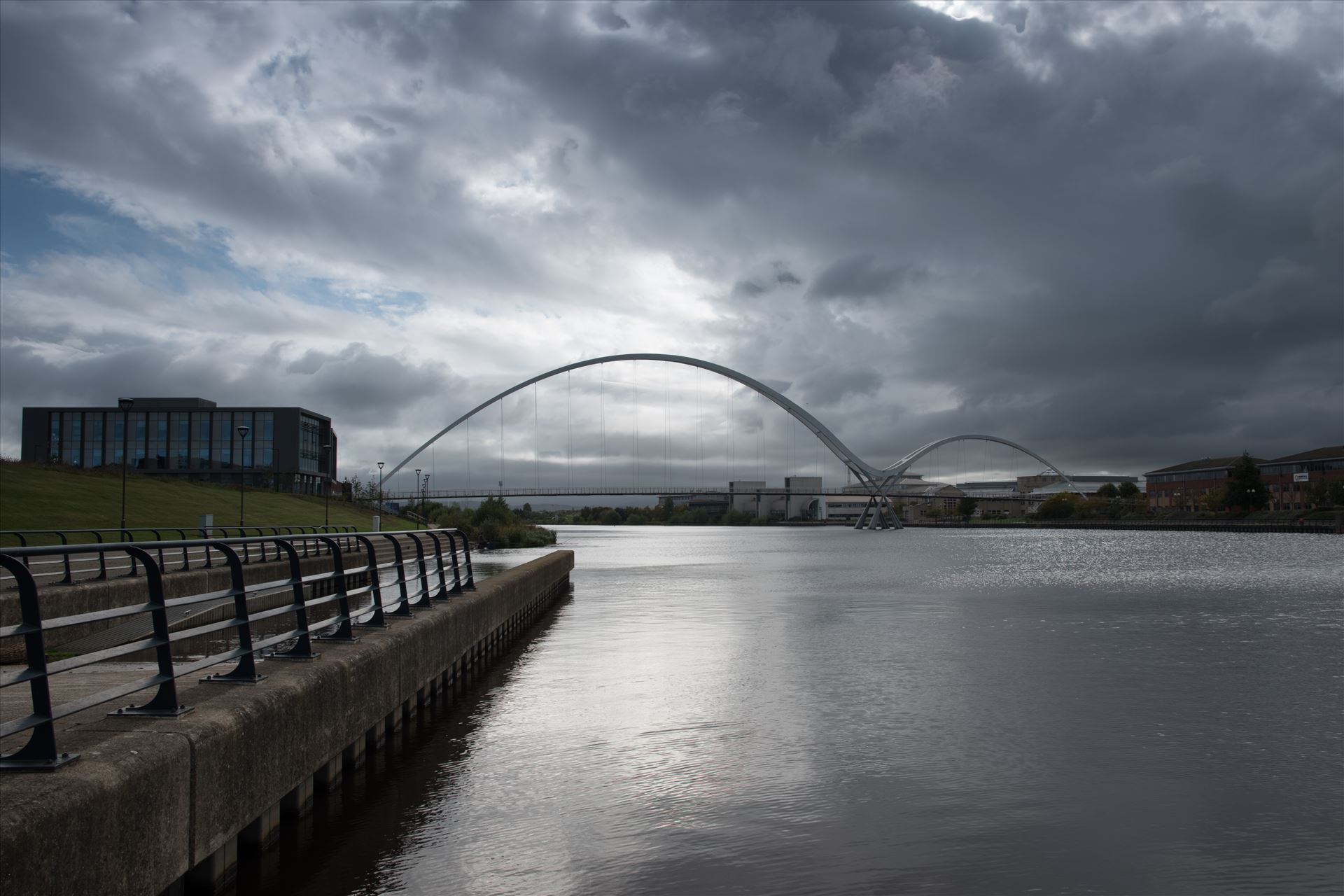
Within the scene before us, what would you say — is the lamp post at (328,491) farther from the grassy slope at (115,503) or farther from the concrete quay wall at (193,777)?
the concrete quay wall at (193,777)

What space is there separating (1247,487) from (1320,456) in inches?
819

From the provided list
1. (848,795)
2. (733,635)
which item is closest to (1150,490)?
(733,635)

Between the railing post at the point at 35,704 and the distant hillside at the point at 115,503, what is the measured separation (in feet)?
121

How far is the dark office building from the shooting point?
102625mm

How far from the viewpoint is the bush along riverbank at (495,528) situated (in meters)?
80.4

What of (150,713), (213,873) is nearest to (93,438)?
(213,873)

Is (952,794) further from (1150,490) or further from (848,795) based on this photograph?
(1150,490)

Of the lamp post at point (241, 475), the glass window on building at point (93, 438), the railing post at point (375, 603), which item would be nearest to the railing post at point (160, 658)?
the railing post at point (375, 603)

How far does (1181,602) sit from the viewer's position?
32719 millimetres

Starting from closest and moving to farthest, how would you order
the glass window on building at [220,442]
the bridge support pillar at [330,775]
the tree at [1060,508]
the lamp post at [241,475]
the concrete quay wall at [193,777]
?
the concrete quay wall at [193,777]
the bridge support pillar at [330,775]
the lamp post at [241,475]
the glass window on building at [220,442]
the tree at [1060,508]

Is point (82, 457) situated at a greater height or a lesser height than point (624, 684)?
greater

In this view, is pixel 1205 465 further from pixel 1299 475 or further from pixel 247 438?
pixel 247 438

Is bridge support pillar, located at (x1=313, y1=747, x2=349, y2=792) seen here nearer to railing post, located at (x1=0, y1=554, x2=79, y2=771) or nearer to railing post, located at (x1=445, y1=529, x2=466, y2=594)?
railing post, located at (x1=0, y1=554, x2=79, y2=771)

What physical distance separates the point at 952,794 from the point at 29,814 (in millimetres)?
8581
